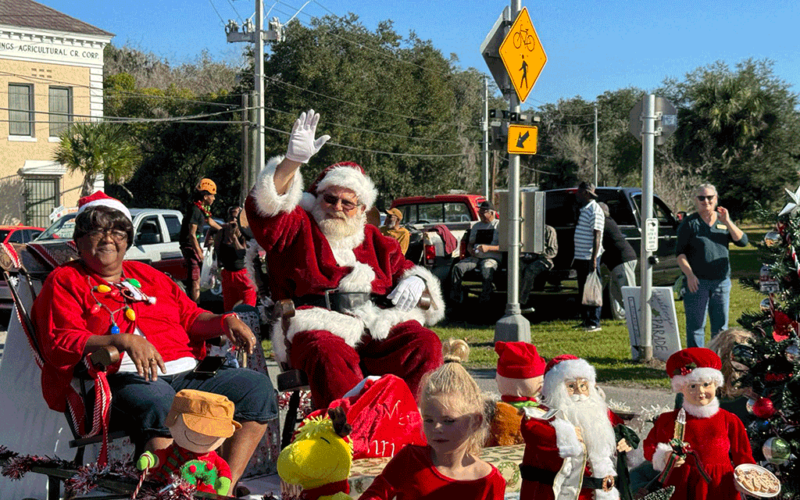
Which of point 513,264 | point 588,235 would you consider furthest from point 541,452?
point 588,235

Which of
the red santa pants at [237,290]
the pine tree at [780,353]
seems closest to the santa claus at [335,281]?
the pine tree at [780,353]

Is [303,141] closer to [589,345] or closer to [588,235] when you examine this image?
[589,345]

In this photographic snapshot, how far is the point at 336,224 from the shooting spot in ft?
16.6

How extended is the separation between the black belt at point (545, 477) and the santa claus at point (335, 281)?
143 cm

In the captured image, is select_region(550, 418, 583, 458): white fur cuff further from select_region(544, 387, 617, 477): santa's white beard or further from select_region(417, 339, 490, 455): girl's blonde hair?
select_region(417, 339, 490, 455): girl's blonde hair

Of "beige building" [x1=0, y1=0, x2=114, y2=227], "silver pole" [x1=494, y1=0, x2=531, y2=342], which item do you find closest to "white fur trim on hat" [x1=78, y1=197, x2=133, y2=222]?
"silver pole" [x1=494, y1=0, x2=531, y2=342]

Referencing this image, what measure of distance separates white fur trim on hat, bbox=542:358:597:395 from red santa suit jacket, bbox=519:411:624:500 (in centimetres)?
19

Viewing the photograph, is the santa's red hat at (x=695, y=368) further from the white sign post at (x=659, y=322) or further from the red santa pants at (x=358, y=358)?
the white sign post at (x=659, y=322)

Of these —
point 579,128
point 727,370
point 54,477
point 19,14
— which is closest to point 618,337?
point 727,370

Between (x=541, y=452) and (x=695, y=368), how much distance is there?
35.2 inches

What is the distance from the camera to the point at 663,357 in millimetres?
8758

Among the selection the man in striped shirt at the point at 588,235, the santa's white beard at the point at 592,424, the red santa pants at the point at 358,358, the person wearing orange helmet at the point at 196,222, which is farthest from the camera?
the person wearing orange helmet at the point at 196,222

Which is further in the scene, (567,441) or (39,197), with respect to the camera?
(39,197)

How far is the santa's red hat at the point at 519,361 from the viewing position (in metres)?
3.68
